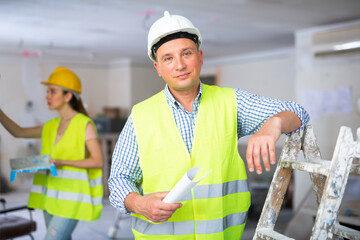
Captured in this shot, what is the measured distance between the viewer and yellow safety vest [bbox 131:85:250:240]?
1420mm

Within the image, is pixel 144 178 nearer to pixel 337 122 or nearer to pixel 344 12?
pixel 344 12

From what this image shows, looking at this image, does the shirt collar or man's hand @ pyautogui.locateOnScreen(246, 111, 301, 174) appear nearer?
man's hand @ pyautogui.locateOnScreen(246, 111, 301, 174)

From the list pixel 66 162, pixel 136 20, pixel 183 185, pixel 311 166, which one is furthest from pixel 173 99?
pixel 136 20

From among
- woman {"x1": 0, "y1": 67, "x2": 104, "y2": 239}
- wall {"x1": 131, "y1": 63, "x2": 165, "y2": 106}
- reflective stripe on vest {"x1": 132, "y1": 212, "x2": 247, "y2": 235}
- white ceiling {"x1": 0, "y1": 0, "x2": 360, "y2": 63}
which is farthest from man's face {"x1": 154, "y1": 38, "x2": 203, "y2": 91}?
wall {"x1": 131, "y1": 63, "x2": 165, "y2": 106}

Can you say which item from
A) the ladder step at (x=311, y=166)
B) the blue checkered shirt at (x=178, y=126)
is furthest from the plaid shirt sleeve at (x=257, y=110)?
the ladder step at (x=311, y=166)

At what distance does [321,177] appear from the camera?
1.36m

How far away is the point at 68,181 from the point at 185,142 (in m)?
1.17

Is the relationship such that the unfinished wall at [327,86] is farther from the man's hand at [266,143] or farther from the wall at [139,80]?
the man's hand at [266,143]

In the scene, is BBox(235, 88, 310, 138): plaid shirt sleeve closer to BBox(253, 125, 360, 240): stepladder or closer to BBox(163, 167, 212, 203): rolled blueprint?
BBox(253, 125, 360, 240): stepladder

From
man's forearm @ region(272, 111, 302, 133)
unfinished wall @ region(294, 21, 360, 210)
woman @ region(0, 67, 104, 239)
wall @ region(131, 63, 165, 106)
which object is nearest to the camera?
man's forearm @ region(272, 111, 302, 133)

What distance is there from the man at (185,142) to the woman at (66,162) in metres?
0.92

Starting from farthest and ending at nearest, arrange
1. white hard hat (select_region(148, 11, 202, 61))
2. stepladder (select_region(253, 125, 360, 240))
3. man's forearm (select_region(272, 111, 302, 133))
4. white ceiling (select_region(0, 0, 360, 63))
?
1. white ceiling (select_region(0, 0, 360, 63))
2. white hard hat (select_region(148, 11, 202, 61))
3. man's forearm (select_region(272, 111, 302, 133))
4. stepladder (select_region(253, 125, 360, 240))

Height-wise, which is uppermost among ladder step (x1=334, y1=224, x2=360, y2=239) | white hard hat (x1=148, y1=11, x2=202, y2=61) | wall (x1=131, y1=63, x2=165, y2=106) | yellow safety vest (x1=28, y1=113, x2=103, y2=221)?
wall (x1=131, y1=63, x2=165, y2=106)

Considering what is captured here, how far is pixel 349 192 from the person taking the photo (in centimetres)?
380
